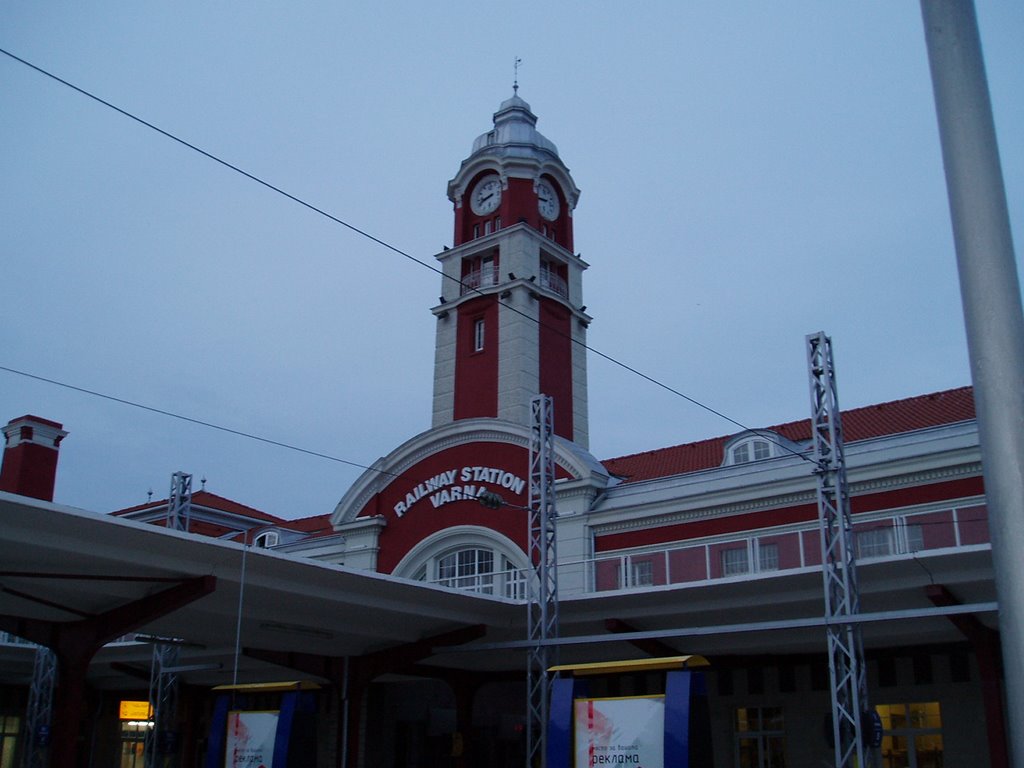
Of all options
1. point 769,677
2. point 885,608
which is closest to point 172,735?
point 769,677

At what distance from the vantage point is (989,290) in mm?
4344

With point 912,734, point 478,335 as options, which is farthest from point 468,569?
point 912,734

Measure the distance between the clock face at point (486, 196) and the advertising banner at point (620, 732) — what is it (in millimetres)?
26840

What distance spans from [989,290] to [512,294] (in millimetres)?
30307

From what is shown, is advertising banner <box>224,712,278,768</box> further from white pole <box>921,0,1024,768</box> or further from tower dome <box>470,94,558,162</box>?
tower dome <box>470,94,558,162</box>

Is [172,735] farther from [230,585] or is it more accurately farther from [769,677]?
[769,677]

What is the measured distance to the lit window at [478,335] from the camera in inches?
1383

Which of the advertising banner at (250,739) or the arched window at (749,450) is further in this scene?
the arched window at (749,450)

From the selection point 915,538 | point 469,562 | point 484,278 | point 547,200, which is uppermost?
point 547,200

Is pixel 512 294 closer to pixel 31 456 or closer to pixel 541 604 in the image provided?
pixel 31 456

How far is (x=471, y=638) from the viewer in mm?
21328

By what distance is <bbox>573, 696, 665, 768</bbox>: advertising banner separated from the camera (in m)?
12.3

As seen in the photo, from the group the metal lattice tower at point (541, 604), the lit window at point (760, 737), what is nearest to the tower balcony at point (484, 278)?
the metal lattice tower at point (541, 604)

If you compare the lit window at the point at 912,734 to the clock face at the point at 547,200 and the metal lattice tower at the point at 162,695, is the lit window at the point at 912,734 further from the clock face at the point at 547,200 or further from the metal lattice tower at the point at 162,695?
the clock face at the point at 547,200
